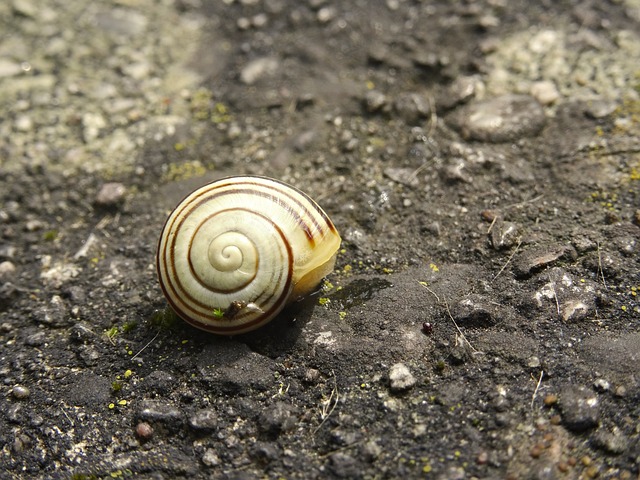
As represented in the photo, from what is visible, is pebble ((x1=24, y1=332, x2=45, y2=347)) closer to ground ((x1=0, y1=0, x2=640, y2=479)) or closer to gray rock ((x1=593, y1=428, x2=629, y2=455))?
ground ((x1=0, y1=0, x2=640, y2=479))

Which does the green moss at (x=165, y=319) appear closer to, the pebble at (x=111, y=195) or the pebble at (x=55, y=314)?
the pebble at (x=55, y=314)

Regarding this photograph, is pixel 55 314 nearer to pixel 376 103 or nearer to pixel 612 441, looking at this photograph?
pixel 376 103

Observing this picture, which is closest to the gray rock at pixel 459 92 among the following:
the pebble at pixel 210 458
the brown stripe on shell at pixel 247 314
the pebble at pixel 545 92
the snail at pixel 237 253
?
the pebble at pixel 545 92

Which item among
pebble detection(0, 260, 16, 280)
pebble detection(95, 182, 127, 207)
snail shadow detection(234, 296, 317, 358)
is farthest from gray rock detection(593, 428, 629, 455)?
pebble detection(0, 260, 16, 280)

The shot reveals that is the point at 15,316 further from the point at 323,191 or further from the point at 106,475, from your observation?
the point at 323,191

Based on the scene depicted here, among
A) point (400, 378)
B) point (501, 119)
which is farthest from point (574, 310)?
point (501, 119)

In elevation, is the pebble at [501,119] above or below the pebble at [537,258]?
above
